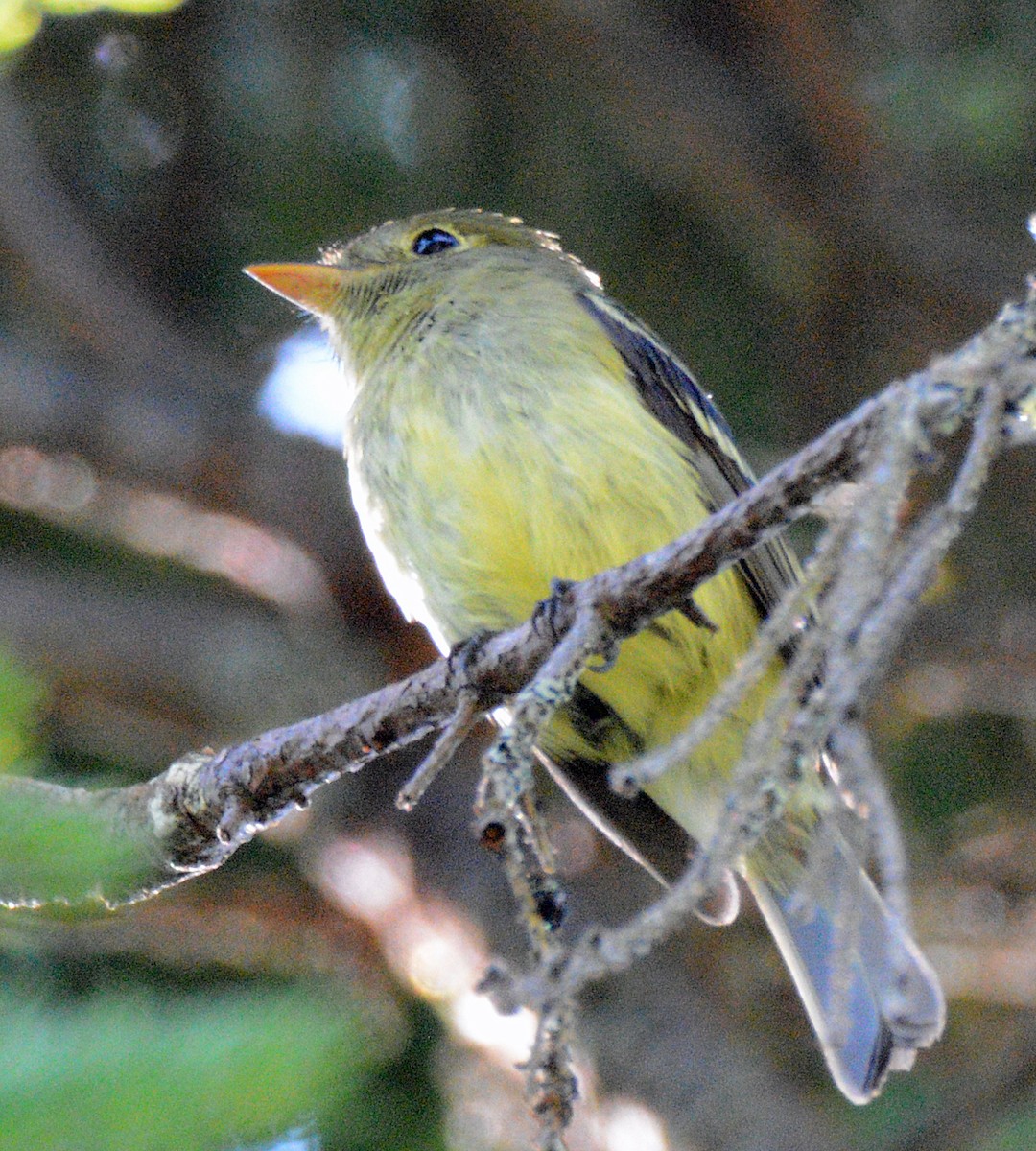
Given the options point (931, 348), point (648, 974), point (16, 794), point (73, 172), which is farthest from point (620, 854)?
point (16, 794)

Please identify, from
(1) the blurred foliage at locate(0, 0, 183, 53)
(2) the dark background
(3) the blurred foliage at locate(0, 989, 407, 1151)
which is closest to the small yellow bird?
(2) the dark background

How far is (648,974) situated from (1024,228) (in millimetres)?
2872

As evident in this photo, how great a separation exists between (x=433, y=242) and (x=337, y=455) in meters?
1.30

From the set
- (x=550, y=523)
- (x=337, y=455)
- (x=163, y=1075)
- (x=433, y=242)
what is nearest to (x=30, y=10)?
(x=163, y=1075)

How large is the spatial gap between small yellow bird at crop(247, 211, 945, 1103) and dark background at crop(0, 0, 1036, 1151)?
99 centimetres

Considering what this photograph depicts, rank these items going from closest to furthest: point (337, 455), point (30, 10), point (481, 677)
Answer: point (30, 10)
point (481, 677)
point (337, 455)

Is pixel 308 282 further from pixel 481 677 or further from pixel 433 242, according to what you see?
pixel 481 677

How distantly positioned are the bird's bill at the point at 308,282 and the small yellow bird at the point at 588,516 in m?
0.35

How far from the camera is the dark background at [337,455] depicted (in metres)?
4.84

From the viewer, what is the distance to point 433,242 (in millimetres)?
4738

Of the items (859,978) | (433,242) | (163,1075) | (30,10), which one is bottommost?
(859,978)

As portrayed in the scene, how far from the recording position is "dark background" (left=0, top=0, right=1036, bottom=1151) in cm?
484

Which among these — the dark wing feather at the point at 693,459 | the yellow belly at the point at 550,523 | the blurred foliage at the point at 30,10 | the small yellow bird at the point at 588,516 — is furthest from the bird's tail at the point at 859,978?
the blurred foliage at the point at 30,10

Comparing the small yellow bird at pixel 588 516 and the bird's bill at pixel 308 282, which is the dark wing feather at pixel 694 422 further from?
the bird's bill at pixel 308 282
